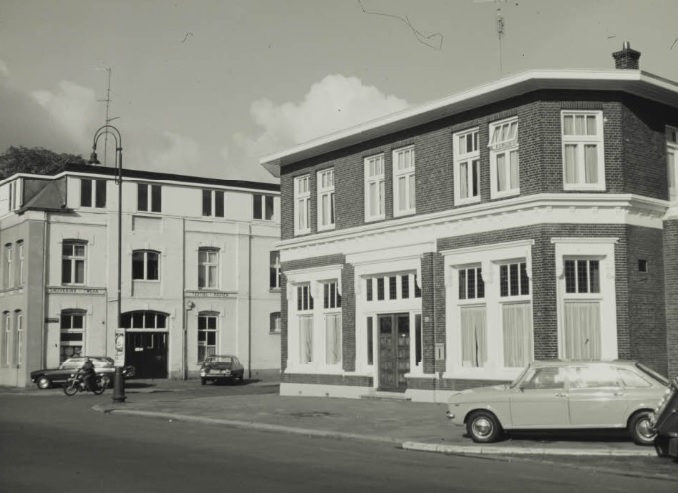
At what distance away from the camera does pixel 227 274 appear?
1938 inches

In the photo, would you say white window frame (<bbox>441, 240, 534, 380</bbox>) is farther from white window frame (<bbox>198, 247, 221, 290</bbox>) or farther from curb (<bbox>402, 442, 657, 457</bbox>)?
white window frame (<bbox>198, 247, 221, 290</bbox>)

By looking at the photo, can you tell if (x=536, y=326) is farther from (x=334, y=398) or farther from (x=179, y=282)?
(x=179, y=282)

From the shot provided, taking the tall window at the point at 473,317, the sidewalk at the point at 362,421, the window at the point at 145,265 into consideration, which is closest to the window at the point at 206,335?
the window at the point at 145,265

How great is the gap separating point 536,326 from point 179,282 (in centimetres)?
2856

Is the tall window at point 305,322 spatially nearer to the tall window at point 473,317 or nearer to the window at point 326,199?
the window at point 326,199

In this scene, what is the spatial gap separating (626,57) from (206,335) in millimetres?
29738

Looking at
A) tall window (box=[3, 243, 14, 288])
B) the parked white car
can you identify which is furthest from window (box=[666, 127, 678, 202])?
Answer: tall window (box=[3, 243, 14, 288])

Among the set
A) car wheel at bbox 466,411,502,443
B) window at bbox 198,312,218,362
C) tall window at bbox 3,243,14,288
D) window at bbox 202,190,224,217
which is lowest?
car wheel at bbox 466,411,502,443

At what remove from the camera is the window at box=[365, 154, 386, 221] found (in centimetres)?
2845

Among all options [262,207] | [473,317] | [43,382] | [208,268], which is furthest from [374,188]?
[262,207]

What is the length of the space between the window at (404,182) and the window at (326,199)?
336 centimetres

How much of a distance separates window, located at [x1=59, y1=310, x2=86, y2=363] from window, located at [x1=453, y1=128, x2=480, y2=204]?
26200mm

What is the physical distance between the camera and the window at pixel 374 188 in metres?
28.5

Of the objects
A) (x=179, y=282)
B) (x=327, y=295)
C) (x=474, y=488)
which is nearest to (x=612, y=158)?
(x=327, y=295)
